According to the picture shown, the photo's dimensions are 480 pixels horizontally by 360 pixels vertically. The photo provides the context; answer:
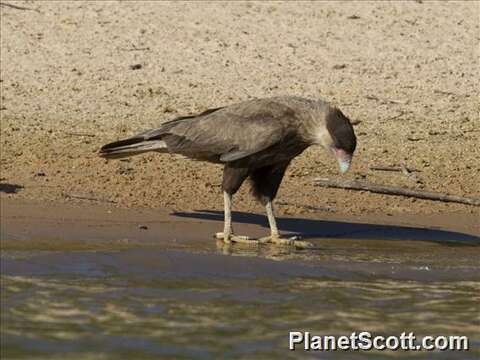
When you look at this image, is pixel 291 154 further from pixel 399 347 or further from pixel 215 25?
pixel 215 25

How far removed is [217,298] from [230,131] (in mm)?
2596

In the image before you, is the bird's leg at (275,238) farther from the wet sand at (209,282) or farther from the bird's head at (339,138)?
the bird's head at (339,138)

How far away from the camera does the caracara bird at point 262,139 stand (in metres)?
10.7

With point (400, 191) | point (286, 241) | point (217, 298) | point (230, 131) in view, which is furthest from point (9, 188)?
point (217, 298)

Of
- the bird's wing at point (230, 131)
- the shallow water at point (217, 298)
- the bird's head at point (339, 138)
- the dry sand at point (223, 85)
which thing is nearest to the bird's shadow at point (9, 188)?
the dry sand at point (223, 85)

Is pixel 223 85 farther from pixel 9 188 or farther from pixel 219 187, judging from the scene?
pixel 9 188

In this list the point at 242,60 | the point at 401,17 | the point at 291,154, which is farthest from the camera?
the point at 401,17

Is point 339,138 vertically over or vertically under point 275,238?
over

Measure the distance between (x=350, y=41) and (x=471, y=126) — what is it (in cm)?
228

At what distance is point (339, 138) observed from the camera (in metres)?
10.7

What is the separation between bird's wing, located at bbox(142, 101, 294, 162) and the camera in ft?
35.2

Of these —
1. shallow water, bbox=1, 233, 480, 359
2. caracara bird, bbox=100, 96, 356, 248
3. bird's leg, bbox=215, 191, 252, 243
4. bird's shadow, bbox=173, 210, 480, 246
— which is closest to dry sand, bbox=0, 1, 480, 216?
bird's shadow, bbox=173, 210, 480, 246

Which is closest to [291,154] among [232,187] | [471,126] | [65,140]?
[232,187]

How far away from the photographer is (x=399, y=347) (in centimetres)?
775
